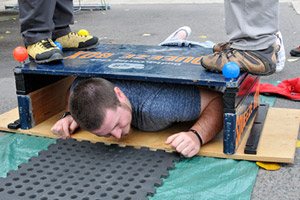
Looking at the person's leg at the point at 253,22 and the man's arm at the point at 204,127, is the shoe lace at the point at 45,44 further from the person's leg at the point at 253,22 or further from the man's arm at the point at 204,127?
the person's leg at the point at 253,22

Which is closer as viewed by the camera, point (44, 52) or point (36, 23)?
point (44, 52)

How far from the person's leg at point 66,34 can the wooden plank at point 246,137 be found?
0.54m

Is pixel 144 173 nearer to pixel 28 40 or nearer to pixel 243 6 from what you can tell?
pixel 243 6

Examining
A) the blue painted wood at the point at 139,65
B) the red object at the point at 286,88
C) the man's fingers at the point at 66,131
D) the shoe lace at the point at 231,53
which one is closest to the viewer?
the blue painted wood at the point at 139,65

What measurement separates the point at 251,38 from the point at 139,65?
0.65 m

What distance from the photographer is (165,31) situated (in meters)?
6.22

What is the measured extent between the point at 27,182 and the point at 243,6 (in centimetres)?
146

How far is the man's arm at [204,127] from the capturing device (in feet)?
7.21

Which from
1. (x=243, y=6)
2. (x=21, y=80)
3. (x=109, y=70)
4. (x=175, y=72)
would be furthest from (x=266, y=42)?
(x=21, y=80)

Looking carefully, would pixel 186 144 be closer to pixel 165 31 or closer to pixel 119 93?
pixel 119 93

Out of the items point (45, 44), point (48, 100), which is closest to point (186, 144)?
point (48, 100)

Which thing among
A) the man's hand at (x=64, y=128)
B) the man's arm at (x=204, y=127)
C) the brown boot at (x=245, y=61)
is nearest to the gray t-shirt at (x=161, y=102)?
the man's arm at (x=204, y=127)

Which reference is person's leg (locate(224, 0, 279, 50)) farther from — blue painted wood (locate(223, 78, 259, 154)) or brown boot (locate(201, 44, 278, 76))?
blue painted wood (locate(223, 78, 259, 154))

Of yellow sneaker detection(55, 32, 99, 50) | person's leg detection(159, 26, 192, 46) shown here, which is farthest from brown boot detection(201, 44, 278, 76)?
yellow sneaker detection(55, 32, 99, 50)
